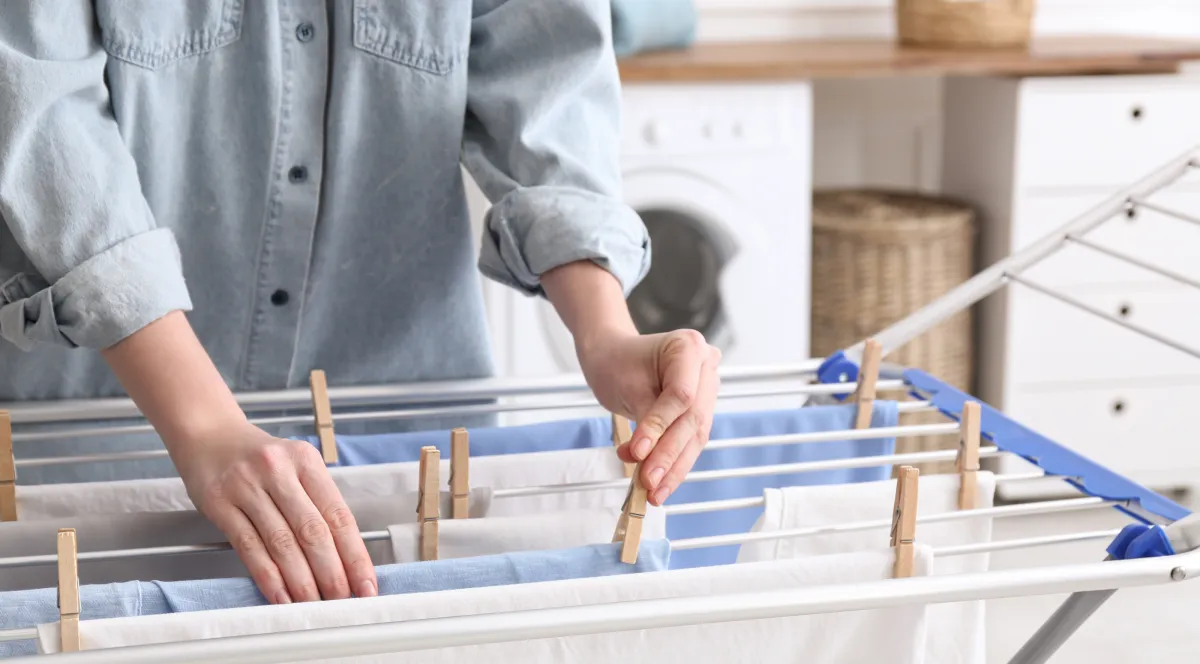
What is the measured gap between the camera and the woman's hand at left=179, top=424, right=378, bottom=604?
2.35 feet

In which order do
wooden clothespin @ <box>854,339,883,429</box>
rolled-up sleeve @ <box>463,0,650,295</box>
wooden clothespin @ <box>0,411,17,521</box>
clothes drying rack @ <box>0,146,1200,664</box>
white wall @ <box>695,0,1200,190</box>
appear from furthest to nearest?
1. white wall @ <box>695,0,1200,190</box>
2. wooden clothespin @ <box>854,339,883,429</box>
3. rolled-up sleeve @ <box>463,0,650,295</box>
4. wooden clothespin @ <box>0,411,17,521</box>
5. clothes drying rack @ <box>0,146,1200,664</box>

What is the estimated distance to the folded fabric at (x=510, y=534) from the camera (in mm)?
797

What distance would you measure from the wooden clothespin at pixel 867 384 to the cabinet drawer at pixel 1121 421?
1.71 meters

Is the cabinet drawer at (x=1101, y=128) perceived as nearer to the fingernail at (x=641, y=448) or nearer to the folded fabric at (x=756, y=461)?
the folded fabric at (x=756, y=461)

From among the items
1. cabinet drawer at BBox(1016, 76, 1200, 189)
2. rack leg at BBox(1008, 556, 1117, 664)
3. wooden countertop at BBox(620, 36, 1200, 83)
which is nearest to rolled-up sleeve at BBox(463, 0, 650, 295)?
rack leg at BBox(1008, 556, 1117, 664)

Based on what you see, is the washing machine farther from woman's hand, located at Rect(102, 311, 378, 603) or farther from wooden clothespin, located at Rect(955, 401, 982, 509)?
woman's hand, located at Rect(102, 311, 378, 603)

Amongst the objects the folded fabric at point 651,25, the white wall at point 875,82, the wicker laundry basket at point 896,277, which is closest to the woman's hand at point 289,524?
the folded fabric at point 651,25

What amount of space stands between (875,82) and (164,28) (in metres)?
2.40

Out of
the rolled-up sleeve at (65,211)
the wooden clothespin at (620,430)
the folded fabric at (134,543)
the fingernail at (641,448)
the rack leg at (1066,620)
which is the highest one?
the rolled-up sleeve at (65,211)

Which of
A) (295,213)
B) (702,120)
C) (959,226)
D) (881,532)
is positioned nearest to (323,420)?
(295,213)

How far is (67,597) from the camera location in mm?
626

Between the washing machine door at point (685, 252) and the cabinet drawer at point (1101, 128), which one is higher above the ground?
the cabinet drawer at point (1101, 128)

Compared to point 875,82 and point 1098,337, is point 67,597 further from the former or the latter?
point 875,82

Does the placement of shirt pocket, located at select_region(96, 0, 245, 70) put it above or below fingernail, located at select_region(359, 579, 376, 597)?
above
